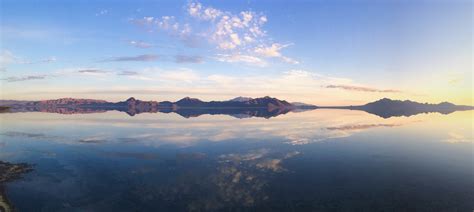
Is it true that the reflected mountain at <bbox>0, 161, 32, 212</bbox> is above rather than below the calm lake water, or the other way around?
below

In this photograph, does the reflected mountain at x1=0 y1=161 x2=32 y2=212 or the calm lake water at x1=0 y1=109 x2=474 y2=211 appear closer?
the reflected mountain at x1=0 y1=161 x2=32 y2=212

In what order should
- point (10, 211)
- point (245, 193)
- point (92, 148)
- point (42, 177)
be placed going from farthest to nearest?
point (92, 148) → point (42, 177) → point (245, 193) → point (10, 211)

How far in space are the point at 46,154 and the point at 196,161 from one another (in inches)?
968

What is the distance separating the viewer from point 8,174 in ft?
122

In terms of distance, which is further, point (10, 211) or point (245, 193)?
point (245, 193)

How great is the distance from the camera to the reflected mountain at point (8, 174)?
1056 inches

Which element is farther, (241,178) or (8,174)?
(8,174)

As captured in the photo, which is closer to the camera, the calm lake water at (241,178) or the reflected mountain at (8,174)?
the reflected mountain at (8,174)

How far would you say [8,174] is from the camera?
37.1 metres

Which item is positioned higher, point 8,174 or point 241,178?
point 241,178

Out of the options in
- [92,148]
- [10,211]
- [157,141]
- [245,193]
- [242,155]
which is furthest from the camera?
[157,141]

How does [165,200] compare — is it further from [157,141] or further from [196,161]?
[157,141]

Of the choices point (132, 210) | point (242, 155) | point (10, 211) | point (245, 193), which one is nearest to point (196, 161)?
point (242, 155)

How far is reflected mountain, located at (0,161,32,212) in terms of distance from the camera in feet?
88.0
